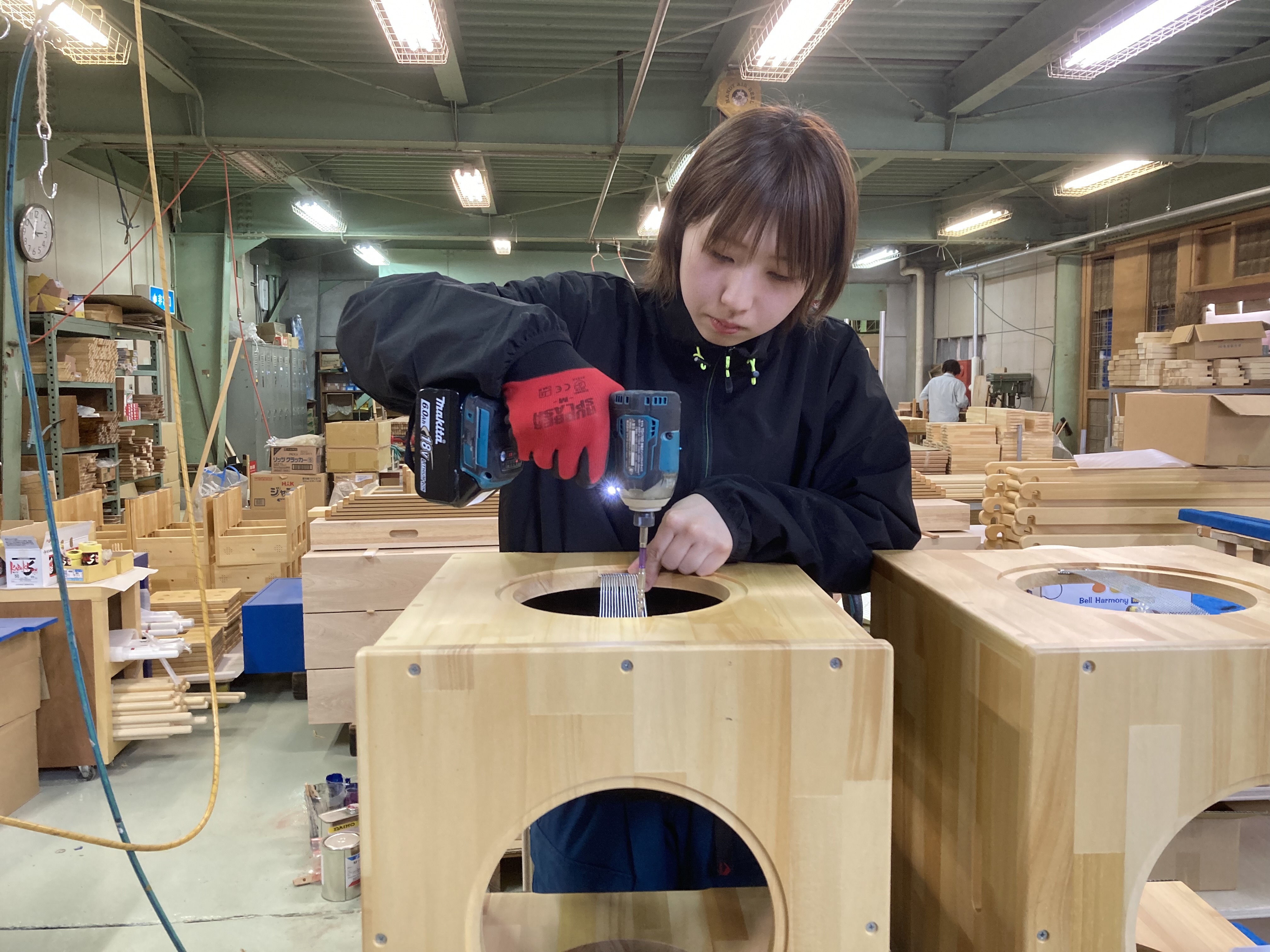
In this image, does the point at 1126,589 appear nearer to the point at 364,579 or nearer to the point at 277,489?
the point at 364,579

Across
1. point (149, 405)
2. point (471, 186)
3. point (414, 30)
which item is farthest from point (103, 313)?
point (414, 30)

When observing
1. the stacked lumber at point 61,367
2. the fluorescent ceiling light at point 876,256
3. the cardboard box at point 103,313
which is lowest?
the stacked lumber at point 61,367

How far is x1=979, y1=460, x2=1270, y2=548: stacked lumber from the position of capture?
291cm

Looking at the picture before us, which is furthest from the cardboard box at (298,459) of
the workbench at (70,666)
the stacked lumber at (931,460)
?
the stacked lumber at (931,460)

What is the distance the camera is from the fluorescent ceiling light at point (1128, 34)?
3.78m

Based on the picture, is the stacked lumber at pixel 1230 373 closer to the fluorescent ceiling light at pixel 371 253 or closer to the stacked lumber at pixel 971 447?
the stacked lumber at pixel 971 447

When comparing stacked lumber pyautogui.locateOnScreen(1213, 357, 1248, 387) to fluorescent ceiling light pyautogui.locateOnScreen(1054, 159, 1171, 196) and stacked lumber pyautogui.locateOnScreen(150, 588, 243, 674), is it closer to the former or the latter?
fluorescent ceiling light pyautogui.locateOnScreen(1054, 159, 1171, 196)

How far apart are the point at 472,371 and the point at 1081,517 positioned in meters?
2.63

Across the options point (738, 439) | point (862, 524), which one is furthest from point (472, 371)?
point (862, 524)

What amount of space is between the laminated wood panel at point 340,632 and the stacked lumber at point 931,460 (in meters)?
4.13

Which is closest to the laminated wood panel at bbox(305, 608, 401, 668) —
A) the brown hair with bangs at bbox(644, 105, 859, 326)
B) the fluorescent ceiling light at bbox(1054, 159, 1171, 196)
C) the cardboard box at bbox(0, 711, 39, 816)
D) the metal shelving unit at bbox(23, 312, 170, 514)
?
the cardboard box at bbox(0, 711, 39, 816)

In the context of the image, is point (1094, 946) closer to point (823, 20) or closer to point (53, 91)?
point (823, 20)

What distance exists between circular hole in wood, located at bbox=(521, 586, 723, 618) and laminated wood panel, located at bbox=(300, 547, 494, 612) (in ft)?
6.09

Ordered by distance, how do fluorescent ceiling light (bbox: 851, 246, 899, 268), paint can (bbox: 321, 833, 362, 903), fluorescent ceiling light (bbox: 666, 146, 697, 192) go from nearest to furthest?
paint can (bbox: 321, 833, 362, 903), fluorescent ceiling light (bbox: 666, 146, 697, 192), fluorescent ceiling light (bbox: 851, 246, 899, 268)
